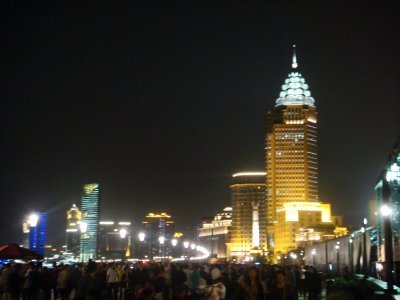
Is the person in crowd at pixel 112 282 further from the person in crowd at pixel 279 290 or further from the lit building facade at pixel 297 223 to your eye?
the lit building facade at pixel 297 223

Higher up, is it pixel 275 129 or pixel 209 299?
pixel 275 129

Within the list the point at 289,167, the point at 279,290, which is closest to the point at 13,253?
the point at 279,290

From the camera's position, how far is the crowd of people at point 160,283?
42.9 ft

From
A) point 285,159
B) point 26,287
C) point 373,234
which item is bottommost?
point 26,287

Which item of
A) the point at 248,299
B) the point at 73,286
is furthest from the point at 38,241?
the point at 248,299

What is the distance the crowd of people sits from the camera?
13078mm

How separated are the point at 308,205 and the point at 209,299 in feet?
552

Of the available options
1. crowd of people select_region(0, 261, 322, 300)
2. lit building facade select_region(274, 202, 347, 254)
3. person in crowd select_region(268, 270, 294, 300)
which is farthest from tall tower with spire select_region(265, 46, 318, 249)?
person in crowd select_region(268, 270, 294, 300)

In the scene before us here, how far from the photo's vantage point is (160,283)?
16.5 m

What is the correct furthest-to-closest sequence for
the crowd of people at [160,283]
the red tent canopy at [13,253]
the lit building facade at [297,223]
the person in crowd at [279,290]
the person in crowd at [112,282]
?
the lit building facade at [297,223]
the red tent canopy at [13,253]
the person in crowd at [112,282]
the crowd of people at [160,283]
the person in crowd at [279,290]

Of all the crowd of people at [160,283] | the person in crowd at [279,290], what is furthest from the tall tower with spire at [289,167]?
the person in crowd at [279,290]

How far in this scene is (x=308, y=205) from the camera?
178 m

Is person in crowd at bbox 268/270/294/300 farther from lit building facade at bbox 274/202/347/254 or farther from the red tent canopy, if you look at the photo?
lit building facade at bbox 274/202/347/254

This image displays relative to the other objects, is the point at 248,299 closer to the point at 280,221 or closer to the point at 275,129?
the point at 280,221
